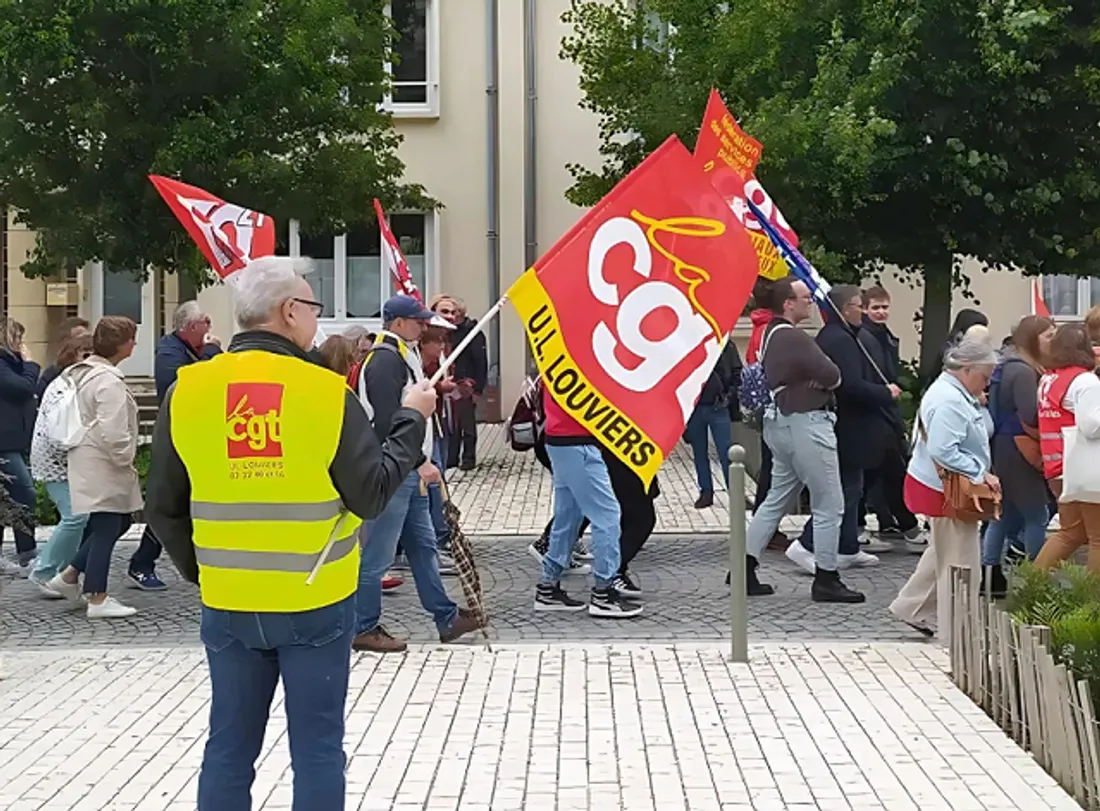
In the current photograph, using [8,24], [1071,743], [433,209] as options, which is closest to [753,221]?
[1071,743]

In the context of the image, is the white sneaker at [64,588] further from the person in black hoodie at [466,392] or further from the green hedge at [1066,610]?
the green hedge at [1066,610]

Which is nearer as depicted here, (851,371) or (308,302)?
(308,302)

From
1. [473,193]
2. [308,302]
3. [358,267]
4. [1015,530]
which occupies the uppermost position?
[473,193]

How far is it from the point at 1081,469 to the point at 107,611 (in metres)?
5.60

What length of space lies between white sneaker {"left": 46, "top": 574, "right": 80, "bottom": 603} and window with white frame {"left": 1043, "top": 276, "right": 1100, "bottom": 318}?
1832cm

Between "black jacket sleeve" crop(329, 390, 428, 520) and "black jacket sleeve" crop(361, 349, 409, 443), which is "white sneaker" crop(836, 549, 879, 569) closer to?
"black jacket sleeve" crop(361, 349, 409, 443)

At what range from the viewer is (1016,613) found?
22.4 feet

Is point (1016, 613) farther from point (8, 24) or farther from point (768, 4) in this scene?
point (8, 24)

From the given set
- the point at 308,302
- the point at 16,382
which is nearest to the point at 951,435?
the point at 308,302

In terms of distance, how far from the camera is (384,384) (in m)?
7.82

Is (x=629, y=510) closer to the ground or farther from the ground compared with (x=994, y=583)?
farther from the ground

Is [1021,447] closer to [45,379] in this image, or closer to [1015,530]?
[1015,530]

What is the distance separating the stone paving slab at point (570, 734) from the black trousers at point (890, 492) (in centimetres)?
325

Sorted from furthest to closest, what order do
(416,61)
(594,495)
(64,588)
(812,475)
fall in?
(416,61) → (64,588) → (812,475) → (594,495)
